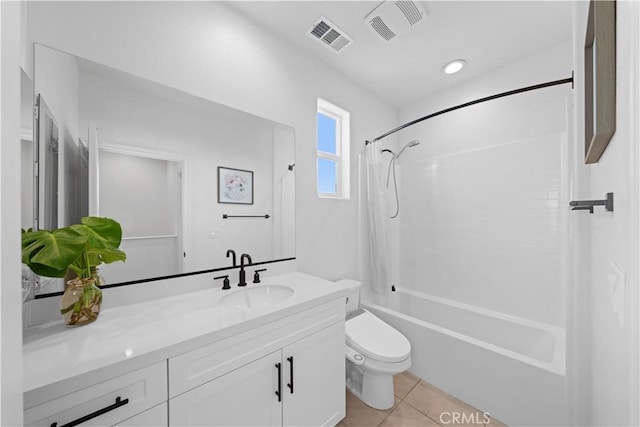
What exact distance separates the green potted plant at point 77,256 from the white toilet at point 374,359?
138 centimetres

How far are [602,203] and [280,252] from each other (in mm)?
→ 1511

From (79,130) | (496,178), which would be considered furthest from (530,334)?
(79,130)

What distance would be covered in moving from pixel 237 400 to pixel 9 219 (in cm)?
95

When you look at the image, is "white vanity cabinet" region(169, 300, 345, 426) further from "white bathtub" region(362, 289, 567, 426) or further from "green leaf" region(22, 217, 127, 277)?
"white bathtub" region(362, 289, 567, 426)

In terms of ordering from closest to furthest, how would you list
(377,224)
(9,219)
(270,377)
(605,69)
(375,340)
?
(9,219), (605,69), (270,377), (375,340), (377,224)

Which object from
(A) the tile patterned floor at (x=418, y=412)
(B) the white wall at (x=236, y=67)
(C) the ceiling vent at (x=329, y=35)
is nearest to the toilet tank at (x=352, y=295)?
(B) the white wall at (x=236, y=67)

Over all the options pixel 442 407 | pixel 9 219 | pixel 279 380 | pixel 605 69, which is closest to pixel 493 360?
pixel 442 407

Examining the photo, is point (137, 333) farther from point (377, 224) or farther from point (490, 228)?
point (490, 228)

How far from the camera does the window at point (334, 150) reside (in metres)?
2.17

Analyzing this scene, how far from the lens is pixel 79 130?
105 cm

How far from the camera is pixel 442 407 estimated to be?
1.59 meters

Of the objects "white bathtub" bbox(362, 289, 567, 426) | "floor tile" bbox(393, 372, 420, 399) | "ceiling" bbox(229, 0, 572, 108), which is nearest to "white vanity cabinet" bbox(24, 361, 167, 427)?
"floor tile" bbox(393, 372, 420, 399)

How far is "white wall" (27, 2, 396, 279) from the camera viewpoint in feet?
3.48

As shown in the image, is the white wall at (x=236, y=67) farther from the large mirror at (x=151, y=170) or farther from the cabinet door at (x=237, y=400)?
the cabinet door at (x=237, y=400)
